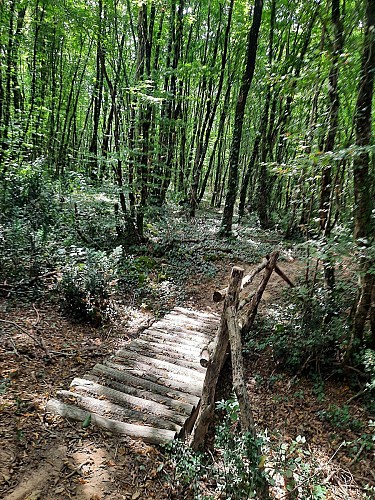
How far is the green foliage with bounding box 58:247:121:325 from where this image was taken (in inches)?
228

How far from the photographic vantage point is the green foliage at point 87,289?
5801 millimetres

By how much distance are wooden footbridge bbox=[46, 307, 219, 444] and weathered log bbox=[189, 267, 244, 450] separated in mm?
209

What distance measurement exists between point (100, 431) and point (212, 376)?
127 cm

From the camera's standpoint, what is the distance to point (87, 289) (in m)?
5.85

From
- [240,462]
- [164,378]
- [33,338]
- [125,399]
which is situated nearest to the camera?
[240,462]

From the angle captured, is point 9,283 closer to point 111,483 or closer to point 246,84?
point 111,483

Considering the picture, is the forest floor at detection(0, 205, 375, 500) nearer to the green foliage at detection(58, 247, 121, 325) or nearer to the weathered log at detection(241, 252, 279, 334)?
the green foliage at detection(58, 247, 121, 325)

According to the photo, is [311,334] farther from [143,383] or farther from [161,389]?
[143,383]

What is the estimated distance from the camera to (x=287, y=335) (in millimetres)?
5238

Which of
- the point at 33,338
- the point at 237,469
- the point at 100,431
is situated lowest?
the point at 100,431

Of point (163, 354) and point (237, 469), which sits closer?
point (237, 469)

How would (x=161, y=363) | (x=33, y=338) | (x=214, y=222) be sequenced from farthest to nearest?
(x=214, y=222) < (x=33, y=338) < (x=161, y=363)

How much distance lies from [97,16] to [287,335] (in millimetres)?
9802

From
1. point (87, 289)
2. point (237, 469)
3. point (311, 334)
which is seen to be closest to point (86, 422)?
point (237, 469)
